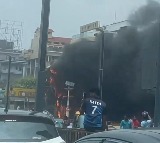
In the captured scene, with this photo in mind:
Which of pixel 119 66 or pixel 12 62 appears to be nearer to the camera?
pixel 119 66

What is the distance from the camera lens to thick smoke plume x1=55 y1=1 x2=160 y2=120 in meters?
53.2

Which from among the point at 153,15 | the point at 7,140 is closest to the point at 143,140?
the point at 7,140

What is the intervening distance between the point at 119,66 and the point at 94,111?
45836 mm

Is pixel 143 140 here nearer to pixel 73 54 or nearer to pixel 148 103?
pixel 148 103

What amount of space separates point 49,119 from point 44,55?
628cm

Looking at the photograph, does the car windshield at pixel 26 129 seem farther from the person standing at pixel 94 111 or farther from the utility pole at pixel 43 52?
the utility pole at pixel 43 52

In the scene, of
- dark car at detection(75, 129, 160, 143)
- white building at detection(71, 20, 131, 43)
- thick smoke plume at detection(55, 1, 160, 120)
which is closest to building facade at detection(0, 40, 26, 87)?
white building at detection(71, 20, 131, 43)

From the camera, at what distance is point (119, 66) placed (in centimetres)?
5706

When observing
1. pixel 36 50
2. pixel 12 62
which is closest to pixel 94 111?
pixel 36 50

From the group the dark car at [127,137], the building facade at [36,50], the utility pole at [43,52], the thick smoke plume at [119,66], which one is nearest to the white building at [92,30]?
the thick smoke plume at [119,66]

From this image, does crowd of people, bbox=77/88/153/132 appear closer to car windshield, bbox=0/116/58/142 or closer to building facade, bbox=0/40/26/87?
car windshield, bbox=0/116/58/142

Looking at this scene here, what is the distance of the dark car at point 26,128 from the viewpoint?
8.94m

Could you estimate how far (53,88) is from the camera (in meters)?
59.0

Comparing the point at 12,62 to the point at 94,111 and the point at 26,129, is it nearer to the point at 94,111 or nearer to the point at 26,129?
the point at 94,111
